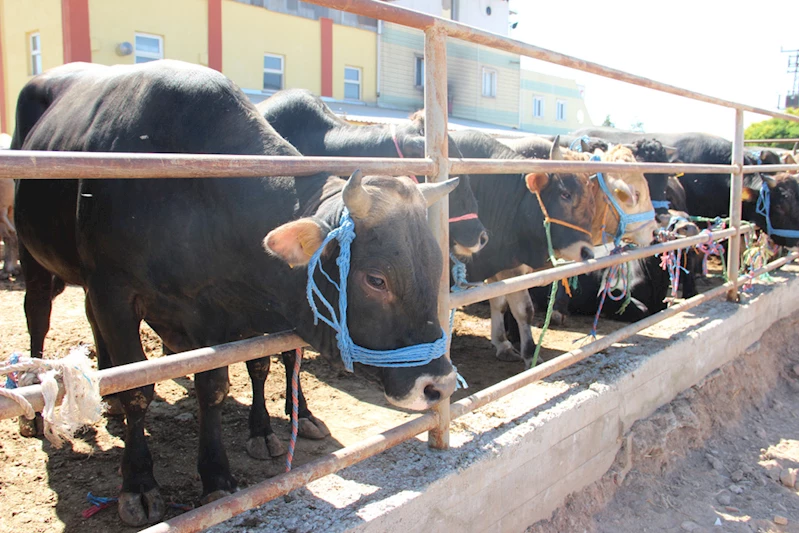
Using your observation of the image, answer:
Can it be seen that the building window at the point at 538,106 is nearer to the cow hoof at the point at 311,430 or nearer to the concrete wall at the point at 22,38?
the concrete wall at the point at 22,38

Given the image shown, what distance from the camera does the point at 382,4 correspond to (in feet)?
7.56

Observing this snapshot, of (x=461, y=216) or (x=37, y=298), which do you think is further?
A: (x=461, y=216)

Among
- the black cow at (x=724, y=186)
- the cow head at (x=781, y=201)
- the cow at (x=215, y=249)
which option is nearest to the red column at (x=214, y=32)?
the black cow at (x=724, y=186)

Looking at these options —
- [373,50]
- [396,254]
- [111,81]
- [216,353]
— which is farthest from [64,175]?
[373,50]

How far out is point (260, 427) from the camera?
12.1ft

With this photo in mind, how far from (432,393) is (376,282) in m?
0.46

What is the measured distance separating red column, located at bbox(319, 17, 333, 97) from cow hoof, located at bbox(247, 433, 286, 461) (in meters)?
17.9

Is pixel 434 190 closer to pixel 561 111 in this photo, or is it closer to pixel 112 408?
pixel 112 408

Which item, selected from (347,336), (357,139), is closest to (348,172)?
(347,336)

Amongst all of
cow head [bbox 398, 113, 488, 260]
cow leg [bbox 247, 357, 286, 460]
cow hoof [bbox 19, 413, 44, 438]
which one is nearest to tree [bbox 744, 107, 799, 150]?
cow head [bbox 398, 113, 488, 260]

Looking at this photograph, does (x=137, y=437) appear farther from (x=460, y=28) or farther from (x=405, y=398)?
(x=460, y=28)

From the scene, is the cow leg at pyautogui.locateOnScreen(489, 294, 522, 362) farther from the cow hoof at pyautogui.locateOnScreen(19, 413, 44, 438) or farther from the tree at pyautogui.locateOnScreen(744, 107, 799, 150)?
the tree at pyautogui.locateOnScreen(744, 107, 799, 150)

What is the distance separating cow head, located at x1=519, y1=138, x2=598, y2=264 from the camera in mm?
5227

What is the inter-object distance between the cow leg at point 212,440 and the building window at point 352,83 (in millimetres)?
19373
